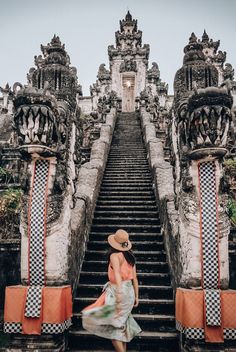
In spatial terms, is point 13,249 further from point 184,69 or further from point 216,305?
point 184,69

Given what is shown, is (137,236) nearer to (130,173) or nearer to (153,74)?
(130,173)

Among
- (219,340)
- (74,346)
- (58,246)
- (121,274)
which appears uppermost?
(58,246)

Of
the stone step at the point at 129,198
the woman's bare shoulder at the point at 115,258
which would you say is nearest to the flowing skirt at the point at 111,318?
the woman's bare shoulder at the point at 115,258

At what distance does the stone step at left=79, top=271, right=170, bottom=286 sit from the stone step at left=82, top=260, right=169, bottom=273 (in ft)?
0.74

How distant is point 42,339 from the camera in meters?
4.36

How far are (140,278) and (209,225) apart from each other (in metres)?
1.94

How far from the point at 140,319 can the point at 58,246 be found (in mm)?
1686

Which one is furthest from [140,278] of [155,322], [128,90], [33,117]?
[128,90]

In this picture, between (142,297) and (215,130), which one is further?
(142,297)

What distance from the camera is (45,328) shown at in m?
4.35

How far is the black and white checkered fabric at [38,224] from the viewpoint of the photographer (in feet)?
15.0

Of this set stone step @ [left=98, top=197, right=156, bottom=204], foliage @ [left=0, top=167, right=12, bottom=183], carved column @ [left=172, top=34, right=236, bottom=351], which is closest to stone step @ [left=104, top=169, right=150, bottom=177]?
stone step @ [left=98, top=197, right=156, bottom=204]

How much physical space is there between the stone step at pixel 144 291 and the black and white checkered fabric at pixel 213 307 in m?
1.28

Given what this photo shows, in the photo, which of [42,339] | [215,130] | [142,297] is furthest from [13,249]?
[215,130]
